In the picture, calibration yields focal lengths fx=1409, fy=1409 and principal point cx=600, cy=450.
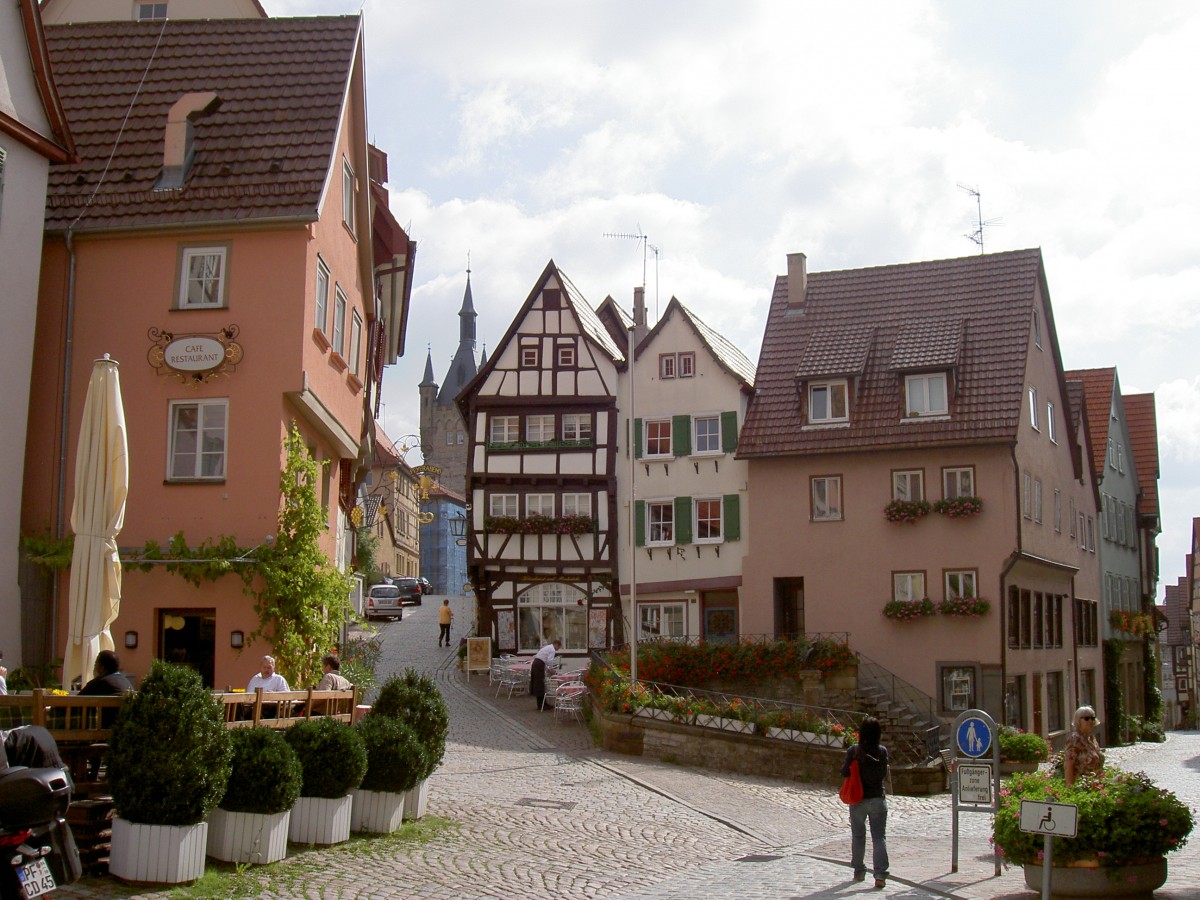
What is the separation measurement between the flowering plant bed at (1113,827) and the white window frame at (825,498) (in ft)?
74.3

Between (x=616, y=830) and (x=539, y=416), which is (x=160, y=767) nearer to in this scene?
(x=616, y=830)

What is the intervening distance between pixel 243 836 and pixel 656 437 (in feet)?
92.3

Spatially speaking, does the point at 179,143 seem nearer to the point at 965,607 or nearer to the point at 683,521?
the point at 683,521

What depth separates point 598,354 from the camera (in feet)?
134

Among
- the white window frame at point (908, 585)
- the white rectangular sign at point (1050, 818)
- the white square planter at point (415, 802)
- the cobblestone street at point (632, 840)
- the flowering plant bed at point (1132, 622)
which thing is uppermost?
the white window frame at point (908, 585)

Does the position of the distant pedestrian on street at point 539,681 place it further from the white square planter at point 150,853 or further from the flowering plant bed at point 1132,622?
the flowering plant bed at point 1132,622

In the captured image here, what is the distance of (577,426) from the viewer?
40562 millimetres

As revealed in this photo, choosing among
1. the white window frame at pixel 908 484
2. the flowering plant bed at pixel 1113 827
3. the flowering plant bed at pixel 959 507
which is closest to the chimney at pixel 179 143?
the flowering plant bed at pixel 1113 827

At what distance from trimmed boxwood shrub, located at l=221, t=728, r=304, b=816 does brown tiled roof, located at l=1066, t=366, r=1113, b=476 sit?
3730 centimetres

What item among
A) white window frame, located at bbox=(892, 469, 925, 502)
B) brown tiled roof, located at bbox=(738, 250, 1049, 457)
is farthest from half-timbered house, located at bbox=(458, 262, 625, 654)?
white window frame, located at bbox=(892, 469, 925, 502)

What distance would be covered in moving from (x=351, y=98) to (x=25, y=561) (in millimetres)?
9618

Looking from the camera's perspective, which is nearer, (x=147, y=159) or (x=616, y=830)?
(x=616, y=830)

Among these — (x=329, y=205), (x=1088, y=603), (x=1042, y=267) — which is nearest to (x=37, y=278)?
(x=329, y=205)

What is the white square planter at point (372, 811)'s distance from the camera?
1395 centimetres
